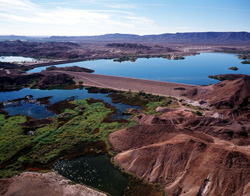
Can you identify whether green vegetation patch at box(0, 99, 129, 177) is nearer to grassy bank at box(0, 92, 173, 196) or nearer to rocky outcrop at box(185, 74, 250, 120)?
grassy bank at box(0, 92, 173, 196)

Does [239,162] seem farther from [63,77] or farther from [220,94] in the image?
[63,77]

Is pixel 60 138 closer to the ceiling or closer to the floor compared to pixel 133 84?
closer to the floor

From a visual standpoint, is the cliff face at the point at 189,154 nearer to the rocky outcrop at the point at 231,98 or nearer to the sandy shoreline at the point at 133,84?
the rocky outcrop at the point at 231,98

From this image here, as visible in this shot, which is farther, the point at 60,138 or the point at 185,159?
the point at 60,138

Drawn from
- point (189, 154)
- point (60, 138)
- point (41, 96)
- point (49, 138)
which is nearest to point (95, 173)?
point (60, 138)

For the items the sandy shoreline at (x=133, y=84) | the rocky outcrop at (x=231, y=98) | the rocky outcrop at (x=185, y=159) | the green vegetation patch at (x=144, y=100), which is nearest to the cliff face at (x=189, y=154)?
the rocky outcrop at (x=185, y=159)

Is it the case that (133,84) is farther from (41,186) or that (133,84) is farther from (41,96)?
(41,186)

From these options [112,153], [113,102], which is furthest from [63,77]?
[112,153]
